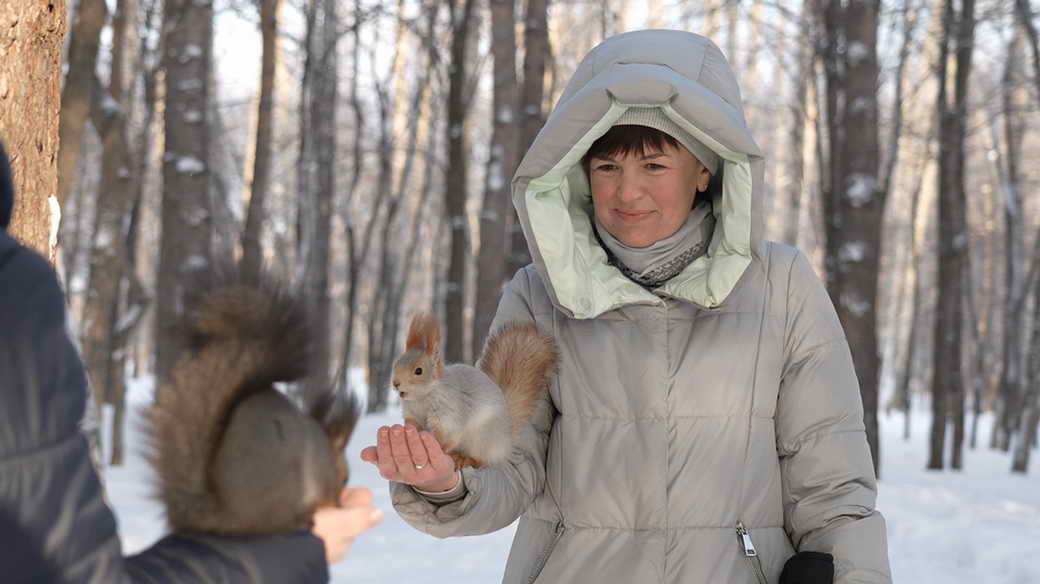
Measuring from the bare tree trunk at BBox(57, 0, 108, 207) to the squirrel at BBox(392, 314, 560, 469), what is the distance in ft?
14.9

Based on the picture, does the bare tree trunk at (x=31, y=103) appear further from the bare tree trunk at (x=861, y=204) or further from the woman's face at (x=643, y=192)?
the bare tree trunk at (x=861, y=204)

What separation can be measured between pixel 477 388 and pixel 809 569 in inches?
30.7

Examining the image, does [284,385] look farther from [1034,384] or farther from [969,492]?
[1034,384]

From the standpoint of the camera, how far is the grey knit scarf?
7.81 feet

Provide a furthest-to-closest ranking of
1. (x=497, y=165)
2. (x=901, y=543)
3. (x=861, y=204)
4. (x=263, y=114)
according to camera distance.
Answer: (x=263, y=114)
(x=497, y=165)
(x=861, y=204)
(x=901, y=543)

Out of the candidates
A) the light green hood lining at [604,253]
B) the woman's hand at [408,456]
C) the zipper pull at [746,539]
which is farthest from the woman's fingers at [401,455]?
the zipper pull at [746,539]

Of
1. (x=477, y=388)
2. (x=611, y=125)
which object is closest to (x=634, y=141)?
(x=611, y=125)

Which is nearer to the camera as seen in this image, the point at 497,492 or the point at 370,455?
the point at 370,455

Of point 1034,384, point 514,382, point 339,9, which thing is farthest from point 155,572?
point 339,9

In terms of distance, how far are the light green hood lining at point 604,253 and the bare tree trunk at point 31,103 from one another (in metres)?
1.16

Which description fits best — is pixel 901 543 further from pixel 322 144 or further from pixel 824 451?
pixel 322 144

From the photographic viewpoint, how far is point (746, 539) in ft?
7.11

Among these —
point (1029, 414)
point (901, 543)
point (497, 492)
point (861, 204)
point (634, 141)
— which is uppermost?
point (861, 204)

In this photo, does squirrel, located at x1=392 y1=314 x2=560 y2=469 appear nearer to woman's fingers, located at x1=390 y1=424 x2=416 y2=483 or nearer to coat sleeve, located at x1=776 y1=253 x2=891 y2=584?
woman's fingers, located at x1=390 y1=424 x2=416 y2=483
